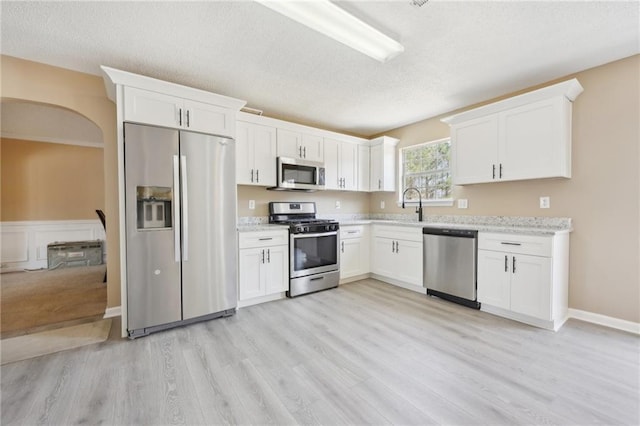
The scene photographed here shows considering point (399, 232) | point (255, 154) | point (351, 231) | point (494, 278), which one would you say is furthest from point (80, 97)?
point (494, 278)

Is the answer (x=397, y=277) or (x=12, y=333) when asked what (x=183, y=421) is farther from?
(x=397, y=277)

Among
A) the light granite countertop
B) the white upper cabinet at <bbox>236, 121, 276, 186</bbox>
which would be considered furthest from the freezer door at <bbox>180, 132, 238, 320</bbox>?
the white upper cabinet at <bbox>236, 121, 276, 186</bbox>

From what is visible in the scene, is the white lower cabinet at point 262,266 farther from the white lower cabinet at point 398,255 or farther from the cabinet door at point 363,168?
the cabinet door at point 363,168

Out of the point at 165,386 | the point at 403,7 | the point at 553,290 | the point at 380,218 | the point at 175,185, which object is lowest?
the point at 165,386

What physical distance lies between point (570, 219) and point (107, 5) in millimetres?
4417

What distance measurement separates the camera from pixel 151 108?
98.5 inches

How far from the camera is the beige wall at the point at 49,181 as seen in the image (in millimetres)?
5059

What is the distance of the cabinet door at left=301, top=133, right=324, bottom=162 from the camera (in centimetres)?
393

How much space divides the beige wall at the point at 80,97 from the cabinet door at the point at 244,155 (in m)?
1.27

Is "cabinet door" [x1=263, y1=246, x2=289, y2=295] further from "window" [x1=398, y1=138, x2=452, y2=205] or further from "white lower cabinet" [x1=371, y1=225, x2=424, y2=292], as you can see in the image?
"window" [x1=398, y1=138, x2=452, y2=205]

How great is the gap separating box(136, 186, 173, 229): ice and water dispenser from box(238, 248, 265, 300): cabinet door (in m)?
0.89

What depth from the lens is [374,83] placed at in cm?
296

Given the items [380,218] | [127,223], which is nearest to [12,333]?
[127,223]

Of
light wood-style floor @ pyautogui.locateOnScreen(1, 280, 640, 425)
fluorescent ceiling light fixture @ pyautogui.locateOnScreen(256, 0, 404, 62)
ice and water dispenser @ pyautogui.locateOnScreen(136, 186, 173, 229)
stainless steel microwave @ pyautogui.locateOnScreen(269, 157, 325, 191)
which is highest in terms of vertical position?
fluorescent ceiling light fixture @ pyautogui.locateOnScreen(256, 0, 404, 62)
